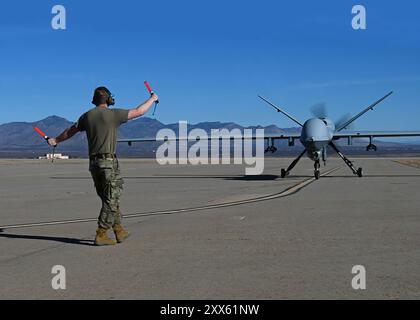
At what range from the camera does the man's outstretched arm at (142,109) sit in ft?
26.8

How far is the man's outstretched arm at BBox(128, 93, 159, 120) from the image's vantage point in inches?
321

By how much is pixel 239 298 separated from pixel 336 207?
9.41 m

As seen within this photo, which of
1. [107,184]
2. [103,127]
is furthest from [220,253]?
[103,127]

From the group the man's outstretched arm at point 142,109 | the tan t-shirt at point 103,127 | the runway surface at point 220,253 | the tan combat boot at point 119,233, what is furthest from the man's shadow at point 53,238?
the man's outstretched arm at point 142,109

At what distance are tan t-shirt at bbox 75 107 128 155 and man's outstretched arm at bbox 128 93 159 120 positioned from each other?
126 mm

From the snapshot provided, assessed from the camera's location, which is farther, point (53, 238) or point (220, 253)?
point (53, 238)

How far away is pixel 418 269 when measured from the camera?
651cm

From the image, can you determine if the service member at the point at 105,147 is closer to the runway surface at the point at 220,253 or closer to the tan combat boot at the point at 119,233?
the tan combat boot at the point at 119,233

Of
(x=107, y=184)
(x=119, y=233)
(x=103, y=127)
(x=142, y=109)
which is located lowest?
(x=119, y=233)

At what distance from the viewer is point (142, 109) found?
26.7 feet

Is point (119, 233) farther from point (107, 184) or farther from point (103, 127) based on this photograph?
point (103, 127)

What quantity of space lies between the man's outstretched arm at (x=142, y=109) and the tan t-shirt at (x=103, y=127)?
13cm

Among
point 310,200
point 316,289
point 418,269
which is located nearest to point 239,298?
point 316,289

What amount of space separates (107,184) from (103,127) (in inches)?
33.6
